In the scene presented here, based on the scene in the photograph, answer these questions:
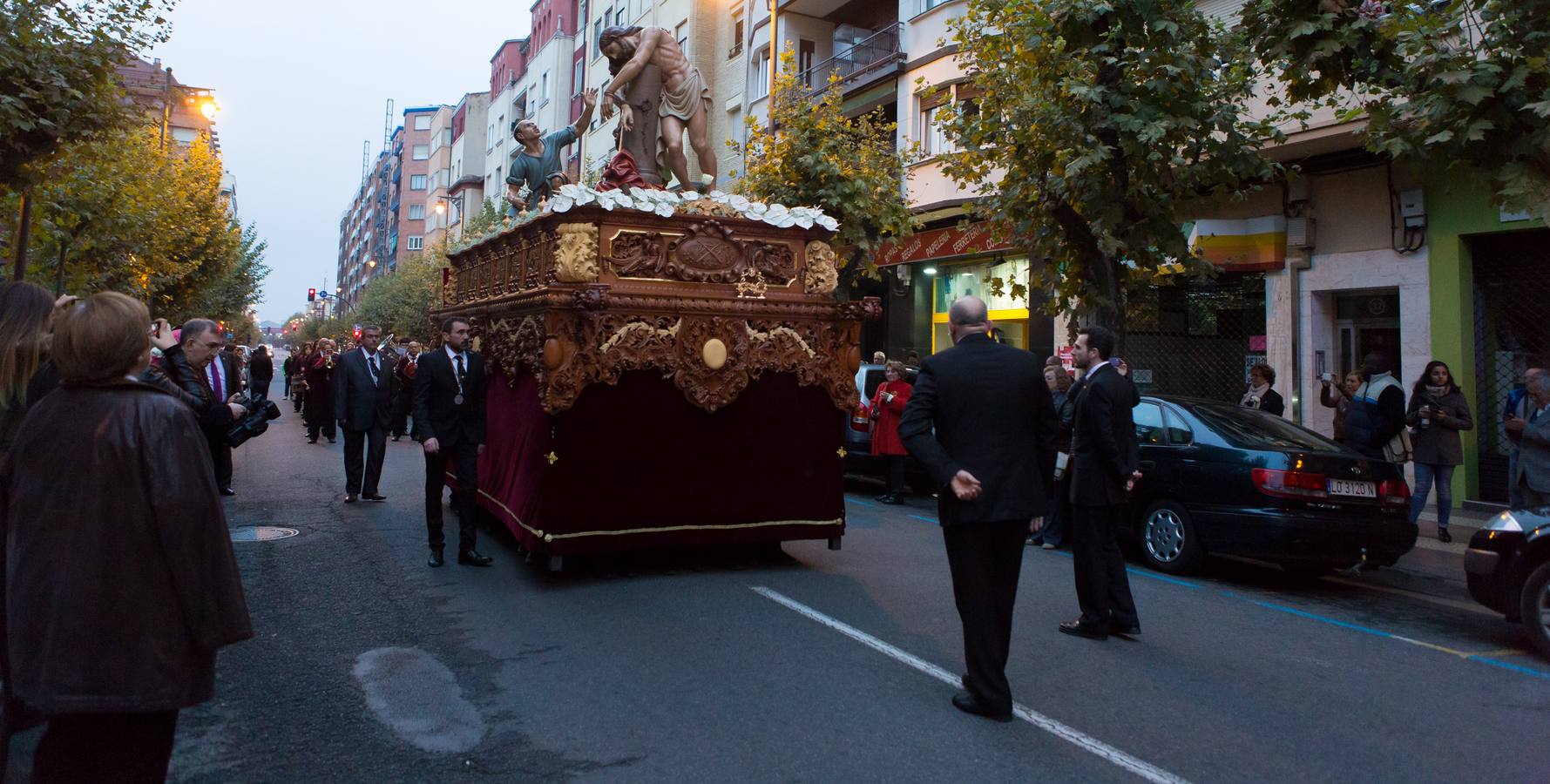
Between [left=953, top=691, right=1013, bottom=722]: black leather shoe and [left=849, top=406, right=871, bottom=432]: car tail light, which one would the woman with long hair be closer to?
[left=953, top=691, right=1013, bottom=722]: black leather shoe

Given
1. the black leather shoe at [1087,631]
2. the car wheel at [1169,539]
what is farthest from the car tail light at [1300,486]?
the black leather shoe at [1087,631]

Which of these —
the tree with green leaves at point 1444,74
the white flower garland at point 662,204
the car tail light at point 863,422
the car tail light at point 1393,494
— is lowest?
the car tail light at point 1393,494

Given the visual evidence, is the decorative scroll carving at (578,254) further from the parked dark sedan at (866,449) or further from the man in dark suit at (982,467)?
the parked dark sedan at (866,449)

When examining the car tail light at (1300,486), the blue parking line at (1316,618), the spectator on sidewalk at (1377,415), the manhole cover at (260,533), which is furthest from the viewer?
the spectator on sidewalk at (1377,415)

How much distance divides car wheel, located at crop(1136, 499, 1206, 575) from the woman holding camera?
421 centimetres

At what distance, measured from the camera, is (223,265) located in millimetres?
33438

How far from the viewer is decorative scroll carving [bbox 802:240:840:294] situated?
24.9 ft

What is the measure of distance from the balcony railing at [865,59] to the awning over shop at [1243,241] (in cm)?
900

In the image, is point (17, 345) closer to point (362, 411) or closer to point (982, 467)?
point (982, 467)

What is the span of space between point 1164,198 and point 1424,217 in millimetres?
4648

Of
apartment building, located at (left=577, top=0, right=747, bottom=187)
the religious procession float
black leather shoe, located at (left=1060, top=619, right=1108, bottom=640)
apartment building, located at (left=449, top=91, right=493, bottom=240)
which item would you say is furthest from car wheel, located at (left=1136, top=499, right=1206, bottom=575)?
apartment building, located at (left=449, top=91, right=493, bottom=240)

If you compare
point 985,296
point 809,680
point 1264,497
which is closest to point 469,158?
point 985,296

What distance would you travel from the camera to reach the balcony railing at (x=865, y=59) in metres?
22.2

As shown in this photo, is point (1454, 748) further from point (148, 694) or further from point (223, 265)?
point (223, 265)
